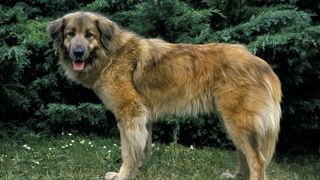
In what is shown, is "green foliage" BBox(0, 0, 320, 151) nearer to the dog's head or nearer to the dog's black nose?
the dog's head

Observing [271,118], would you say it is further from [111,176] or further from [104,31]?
[104,31]

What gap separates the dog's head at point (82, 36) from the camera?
700 cm

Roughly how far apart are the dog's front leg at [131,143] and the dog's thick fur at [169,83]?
0.04 ft

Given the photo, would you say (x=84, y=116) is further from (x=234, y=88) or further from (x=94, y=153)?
(x=234, y=88)

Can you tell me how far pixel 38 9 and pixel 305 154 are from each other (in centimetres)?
475

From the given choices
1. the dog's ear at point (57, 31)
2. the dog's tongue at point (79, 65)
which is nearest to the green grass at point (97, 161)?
the dog's tongue at point (79, 65)

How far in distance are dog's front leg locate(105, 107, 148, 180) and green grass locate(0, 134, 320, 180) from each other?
0.74ft

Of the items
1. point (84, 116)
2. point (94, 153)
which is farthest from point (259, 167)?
point (84, 116)

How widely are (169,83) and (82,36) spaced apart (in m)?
1.12

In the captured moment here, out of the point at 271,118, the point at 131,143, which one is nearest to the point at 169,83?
the point at 131,143

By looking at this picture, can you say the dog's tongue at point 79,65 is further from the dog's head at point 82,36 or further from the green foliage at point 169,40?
the green foliage at point 169,40

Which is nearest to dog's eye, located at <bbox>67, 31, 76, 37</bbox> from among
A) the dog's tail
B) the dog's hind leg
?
the dog's hind leg

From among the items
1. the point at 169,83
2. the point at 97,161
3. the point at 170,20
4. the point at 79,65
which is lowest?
the point at 97,161

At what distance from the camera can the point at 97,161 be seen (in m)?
7.86
